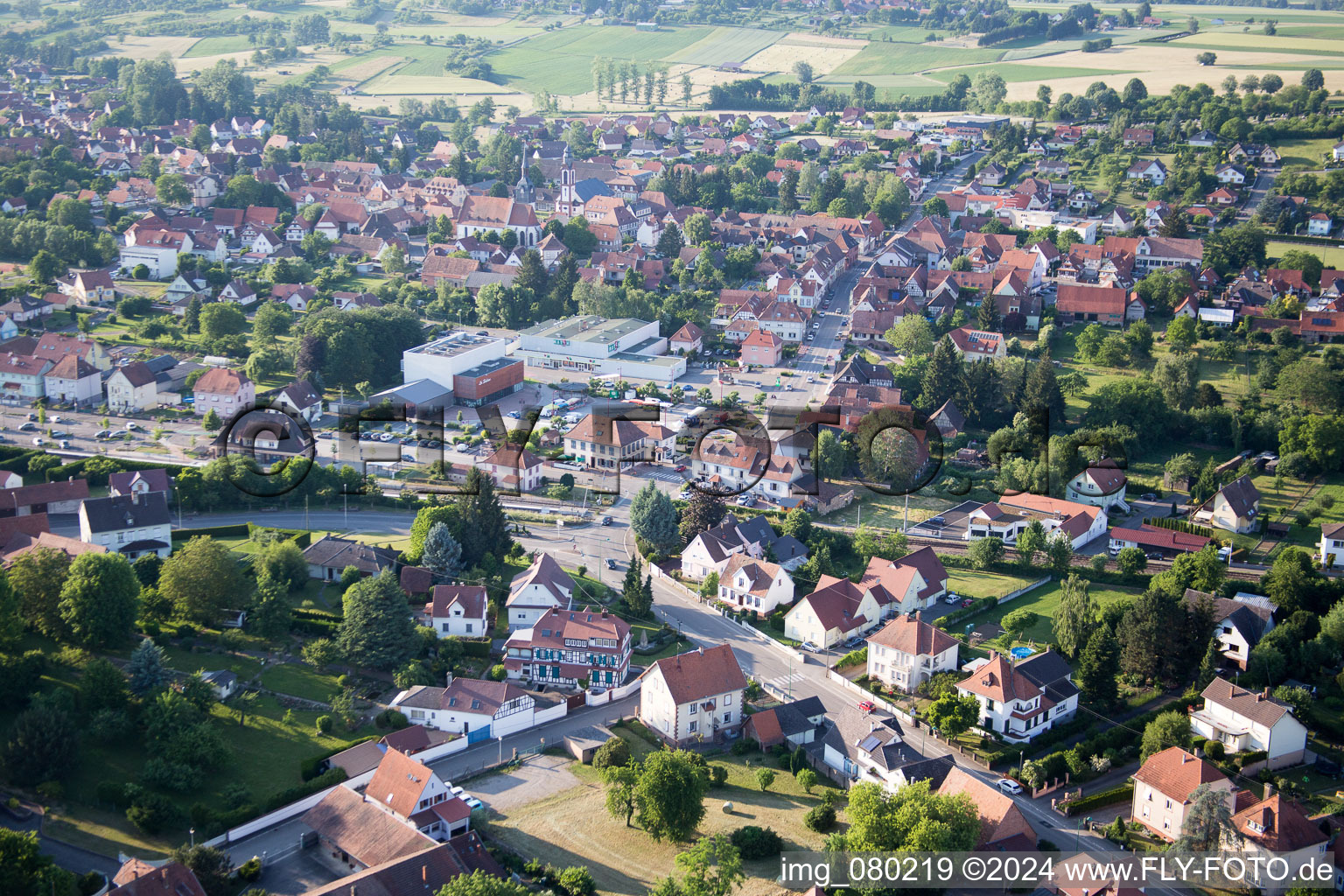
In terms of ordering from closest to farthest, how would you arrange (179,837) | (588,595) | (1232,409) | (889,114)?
1. (179,837)
2. (588,595)
3. (1232,409)
4. (889,114)

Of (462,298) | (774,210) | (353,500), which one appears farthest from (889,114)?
(353,500)

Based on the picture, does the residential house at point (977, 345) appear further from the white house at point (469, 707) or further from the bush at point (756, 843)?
the bush at point (756, 843)

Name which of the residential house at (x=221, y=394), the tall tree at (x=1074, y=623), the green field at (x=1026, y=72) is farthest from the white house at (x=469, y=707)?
the green field at (x=1026, y=72)

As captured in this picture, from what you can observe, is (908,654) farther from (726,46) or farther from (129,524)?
(726,46)

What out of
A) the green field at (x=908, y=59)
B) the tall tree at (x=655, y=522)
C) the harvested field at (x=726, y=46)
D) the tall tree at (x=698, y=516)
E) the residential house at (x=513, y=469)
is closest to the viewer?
the tall tree at (x=655, y=522)

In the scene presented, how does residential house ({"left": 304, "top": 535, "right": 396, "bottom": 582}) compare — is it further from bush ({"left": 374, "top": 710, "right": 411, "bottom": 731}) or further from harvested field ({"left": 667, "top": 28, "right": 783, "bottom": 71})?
harvested field ({"left": 667, "top": 28, "right": 783, "bottom": 71})

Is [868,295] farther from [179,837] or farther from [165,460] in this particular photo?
[179,837]

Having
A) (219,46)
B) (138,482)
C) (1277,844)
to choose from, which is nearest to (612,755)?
(1277,844)
